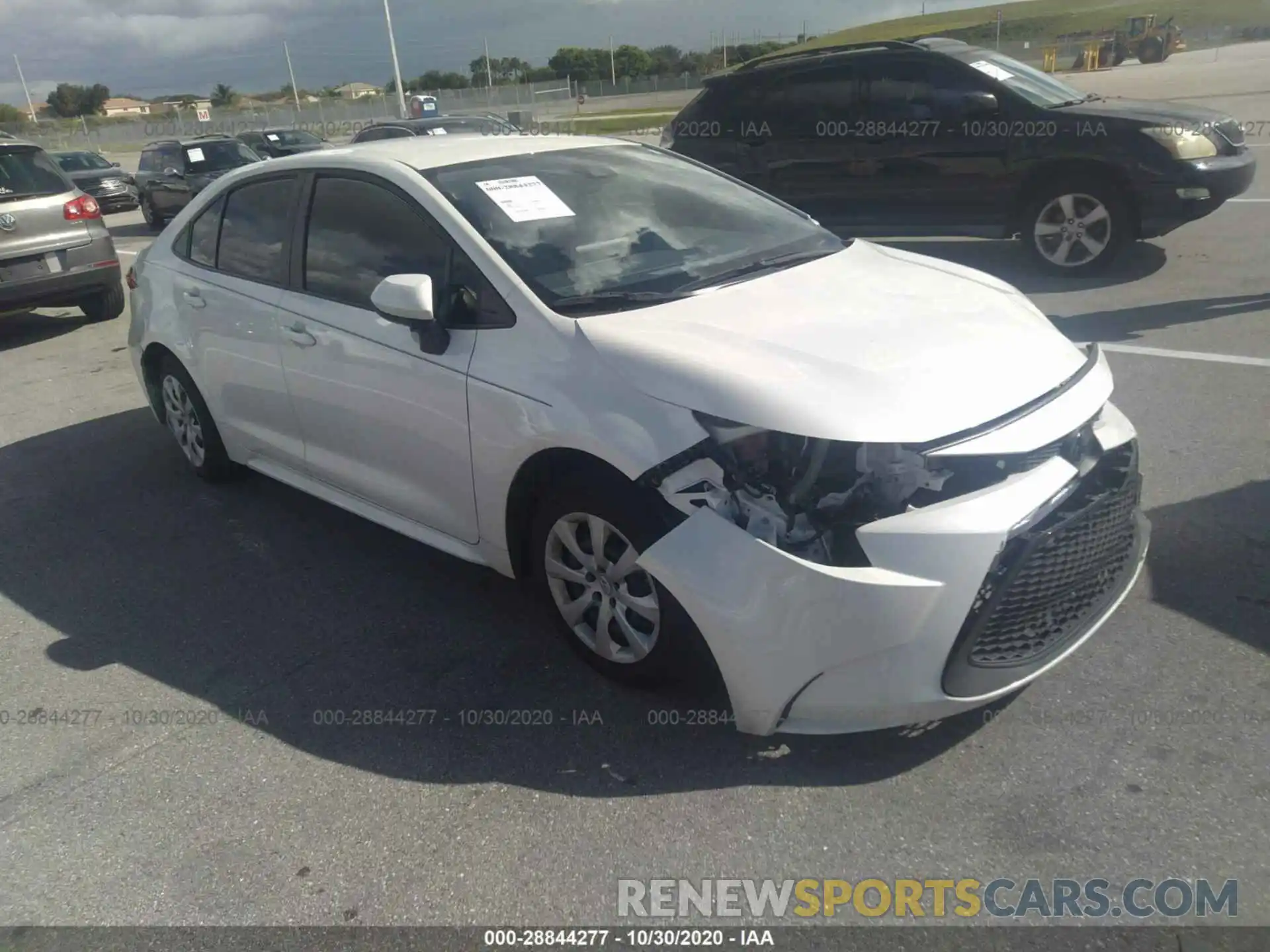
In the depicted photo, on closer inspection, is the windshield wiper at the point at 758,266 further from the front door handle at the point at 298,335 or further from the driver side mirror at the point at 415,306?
the front door handle at the point at 298,335

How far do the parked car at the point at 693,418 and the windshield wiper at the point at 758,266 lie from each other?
16mm

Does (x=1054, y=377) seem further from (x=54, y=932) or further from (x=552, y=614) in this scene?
(x=54, y=932)

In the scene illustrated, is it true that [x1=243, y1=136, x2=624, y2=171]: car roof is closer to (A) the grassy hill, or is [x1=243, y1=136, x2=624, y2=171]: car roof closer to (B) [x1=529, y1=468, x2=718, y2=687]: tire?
(B) [x1=529, y1=468, x2=718, y2=687]: tire

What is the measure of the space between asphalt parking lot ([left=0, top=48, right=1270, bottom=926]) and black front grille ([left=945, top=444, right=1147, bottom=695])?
339 mm

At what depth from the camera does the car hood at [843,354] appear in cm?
274

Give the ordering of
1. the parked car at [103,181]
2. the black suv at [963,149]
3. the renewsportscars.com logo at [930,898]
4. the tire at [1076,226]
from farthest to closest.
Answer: the parked car at [103,181]
the tire at [1076,226]
the black suv at [963,149]
the renewsportscars.com logo at [930,898]

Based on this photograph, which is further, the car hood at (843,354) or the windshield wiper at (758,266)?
the windshield wiper at (758,266)

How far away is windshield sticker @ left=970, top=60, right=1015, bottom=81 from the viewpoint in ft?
28.1

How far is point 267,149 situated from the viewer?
20547 mm

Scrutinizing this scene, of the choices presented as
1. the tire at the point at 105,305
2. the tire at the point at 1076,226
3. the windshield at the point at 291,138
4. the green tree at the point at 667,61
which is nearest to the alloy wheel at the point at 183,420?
the tire at the point at 105,305

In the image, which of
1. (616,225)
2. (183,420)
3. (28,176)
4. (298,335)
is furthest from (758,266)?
(28,176)

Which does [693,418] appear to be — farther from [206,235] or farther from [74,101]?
[74,101]

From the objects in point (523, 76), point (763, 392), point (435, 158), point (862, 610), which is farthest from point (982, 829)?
point (523, 76)

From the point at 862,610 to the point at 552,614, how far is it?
4.16ft
